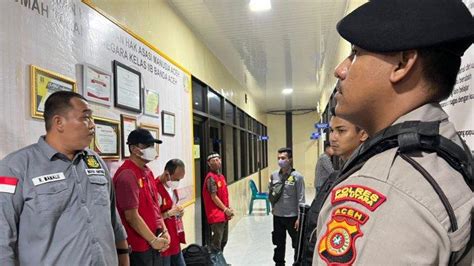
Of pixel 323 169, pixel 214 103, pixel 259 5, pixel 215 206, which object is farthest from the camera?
pixel 214 103

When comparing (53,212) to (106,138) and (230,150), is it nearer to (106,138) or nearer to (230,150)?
(106,138)

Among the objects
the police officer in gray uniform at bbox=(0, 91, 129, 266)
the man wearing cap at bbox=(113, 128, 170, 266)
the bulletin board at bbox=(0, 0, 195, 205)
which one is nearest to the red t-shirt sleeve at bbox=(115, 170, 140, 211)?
the man wearing cap at bbox=(113, 128, 170, 266)

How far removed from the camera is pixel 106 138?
7.57ft

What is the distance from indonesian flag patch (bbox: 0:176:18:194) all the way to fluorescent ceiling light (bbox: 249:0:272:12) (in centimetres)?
285

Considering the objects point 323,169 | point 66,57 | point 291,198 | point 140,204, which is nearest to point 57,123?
point 66,57

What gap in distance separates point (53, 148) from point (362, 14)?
150 centimetres

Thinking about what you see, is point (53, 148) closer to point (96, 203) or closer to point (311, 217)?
point (96, 203)

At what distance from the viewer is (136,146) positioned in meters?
2.46

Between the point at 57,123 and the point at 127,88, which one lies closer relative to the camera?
the point at 57,123

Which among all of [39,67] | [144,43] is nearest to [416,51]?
[39,67]

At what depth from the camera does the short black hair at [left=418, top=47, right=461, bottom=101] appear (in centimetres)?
59

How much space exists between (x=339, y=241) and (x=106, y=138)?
2.10 m

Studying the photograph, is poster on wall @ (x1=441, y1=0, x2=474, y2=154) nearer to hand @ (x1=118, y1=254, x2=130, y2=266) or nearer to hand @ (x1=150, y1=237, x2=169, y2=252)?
hand @ (x1=118, y1=254, x2=130, y2=266)

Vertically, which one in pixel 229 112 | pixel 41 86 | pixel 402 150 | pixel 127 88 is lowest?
pixel 402 150
